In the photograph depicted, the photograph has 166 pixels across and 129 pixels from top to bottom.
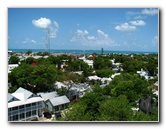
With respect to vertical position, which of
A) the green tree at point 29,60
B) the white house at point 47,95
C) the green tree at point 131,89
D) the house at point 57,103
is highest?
the green tree at point 29,60

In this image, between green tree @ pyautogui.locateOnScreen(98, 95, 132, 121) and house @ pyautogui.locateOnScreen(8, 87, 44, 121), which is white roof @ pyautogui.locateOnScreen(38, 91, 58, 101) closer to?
house @ pyautogui.locateOnScreen(8, 87, 44, 121)

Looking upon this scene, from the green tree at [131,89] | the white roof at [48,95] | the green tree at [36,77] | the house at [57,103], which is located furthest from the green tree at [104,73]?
the house at [57,103]

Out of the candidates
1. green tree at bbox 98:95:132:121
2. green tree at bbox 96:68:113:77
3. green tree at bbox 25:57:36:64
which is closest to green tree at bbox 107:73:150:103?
green tree at bbox 98:95:132:121

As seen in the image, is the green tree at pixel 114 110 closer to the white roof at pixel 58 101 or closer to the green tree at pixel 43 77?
the white roof at pixel 58 101

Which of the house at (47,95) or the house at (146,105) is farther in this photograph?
the house at (47,95)

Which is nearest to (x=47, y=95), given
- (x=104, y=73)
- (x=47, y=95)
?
(x=47, y=95)
